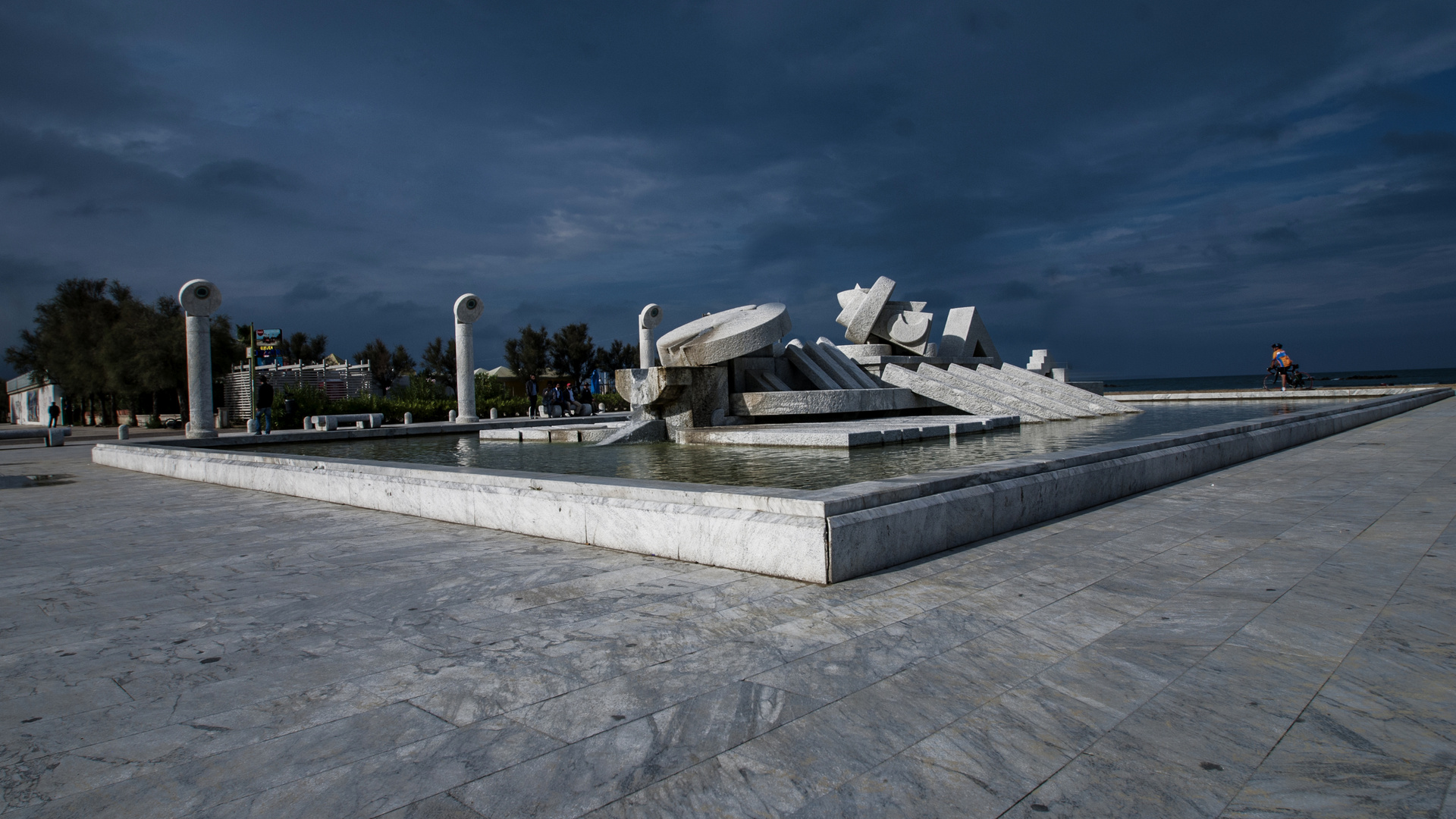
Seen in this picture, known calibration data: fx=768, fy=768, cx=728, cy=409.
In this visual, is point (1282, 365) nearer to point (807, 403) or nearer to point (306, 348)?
point (807, 403)

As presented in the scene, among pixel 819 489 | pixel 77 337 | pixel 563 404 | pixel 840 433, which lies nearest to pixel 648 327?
pixel 563 404

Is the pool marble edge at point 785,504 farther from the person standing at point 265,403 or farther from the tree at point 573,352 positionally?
the tree at point 573,352

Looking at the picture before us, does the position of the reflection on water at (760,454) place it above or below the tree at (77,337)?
below

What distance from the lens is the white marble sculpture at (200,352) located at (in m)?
18.2

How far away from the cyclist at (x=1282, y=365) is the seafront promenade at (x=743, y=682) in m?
24.4

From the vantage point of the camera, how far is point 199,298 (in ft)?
60.0

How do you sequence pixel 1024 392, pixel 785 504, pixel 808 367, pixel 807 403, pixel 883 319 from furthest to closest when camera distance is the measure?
pixel 883 319, pixel 1024 392, pixel 808 367, pixel 807 403, pixel 785 504

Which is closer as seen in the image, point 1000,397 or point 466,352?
point 1000,397

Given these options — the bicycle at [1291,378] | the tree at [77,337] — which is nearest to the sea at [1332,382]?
the bicycle at [1291,378]

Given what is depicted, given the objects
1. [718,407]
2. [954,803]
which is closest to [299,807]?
[954,803]

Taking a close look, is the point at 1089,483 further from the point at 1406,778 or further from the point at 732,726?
the point at 732,726

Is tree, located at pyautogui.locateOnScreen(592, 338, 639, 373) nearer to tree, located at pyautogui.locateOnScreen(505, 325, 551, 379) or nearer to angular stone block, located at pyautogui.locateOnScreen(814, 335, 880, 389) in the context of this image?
tree, located at pyautogui.locateOnScreen(505, 325, 551, 379)

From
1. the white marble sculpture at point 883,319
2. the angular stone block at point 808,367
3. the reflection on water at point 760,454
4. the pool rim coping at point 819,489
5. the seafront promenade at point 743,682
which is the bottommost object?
the seafront promenade at point 743,682

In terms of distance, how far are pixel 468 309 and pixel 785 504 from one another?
20.7m
